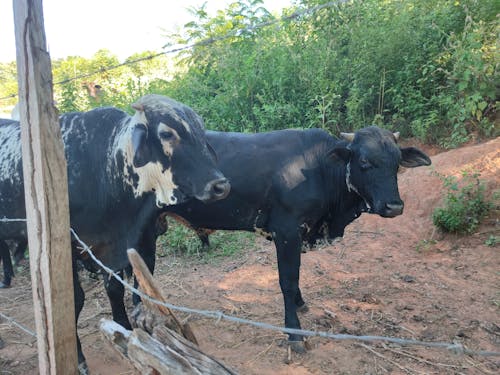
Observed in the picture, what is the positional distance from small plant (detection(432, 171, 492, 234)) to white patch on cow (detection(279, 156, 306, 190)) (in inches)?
95.7

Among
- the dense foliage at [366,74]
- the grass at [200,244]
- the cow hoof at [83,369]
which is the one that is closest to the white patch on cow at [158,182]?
the cow hoof at [83,369]

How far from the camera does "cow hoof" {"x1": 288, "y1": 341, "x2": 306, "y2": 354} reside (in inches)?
134

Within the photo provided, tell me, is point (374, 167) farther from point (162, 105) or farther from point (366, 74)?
point (366, 74)

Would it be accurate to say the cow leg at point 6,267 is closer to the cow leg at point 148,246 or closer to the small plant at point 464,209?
the cow leg at point 148,246

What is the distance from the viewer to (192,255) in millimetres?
5957

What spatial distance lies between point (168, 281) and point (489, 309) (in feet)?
11.0

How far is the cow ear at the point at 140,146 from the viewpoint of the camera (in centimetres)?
285

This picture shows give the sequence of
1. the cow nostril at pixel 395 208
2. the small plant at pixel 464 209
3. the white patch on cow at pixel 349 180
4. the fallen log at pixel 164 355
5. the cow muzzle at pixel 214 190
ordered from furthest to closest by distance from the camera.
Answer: the small plant at pixel 464 209
the white patch on cow at pixel 349 180
the cow nostril at pixel 395 208
the cow muzzle at pixel 214 190
the fallen log at pixel 164 355

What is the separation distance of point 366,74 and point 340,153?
15.1 feet

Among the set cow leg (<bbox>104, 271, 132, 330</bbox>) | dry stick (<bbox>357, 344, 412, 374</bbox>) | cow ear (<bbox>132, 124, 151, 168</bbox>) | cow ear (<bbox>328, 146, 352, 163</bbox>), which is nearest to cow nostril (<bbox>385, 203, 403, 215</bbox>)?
cow ear (<bbox>328, 146, 352, 163</bbox>)

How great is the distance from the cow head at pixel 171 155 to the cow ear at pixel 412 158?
1724 mm

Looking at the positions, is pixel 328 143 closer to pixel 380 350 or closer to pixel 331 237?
pixel 331 237

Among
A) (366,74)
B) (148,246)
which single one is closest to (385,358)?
(148,246)

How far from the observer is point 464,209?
510 centimetres
